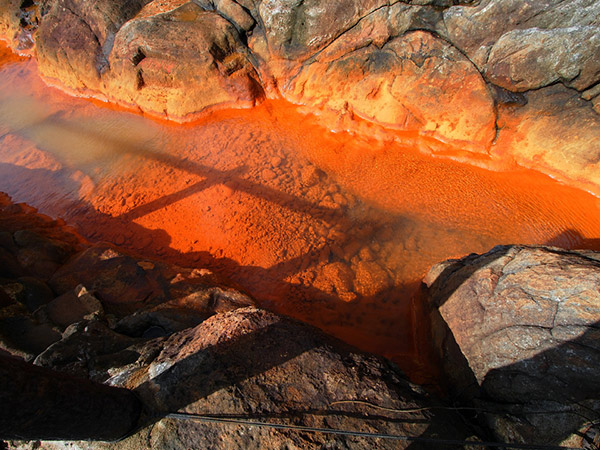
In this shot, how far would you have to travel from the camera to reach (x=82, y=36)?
24.3 ft

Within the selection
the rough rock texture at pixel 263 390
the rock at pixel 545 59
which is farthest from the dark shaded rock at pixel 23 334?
the rock at pixel 545 59

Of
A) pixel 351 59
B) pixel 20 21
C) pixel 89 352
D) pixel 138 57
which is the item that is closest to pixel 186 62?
pixel 138 57

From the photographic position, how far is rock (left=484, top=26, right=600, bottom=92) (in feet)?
13.2

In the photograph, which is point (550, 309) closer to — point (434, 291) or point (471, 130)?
point (434, 291)

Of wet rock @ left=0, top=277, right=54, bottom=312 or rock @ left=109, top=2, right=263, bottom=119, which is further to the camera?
rock @ left=109, top=2, right=263, bottom=119

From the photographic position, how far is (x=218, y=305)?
10.8 feet

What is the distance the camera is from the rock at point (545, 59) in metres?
4.02

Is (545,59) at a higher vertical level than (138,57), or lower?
higher

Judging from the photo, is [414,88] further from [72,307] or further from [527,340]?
[72,307]

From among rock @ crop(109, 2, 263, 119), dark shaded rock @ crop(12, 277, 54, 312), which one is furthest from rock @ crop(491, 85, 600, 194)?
dark shaded rock @ crop(12, 277, 54, 312)

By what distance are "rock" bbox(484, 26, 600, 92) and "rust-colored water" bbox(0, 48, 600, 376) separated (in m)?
1.35

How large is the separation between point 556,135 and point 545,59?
1081mm

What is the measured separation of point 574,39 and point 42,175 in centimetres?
928

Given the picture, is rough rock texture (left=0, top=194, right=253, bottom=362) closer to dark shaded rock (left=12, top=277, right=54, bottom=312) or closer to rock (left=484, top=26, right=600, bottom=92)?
dark shaded rock (left=12, top=277, right=54, bottom=312)
